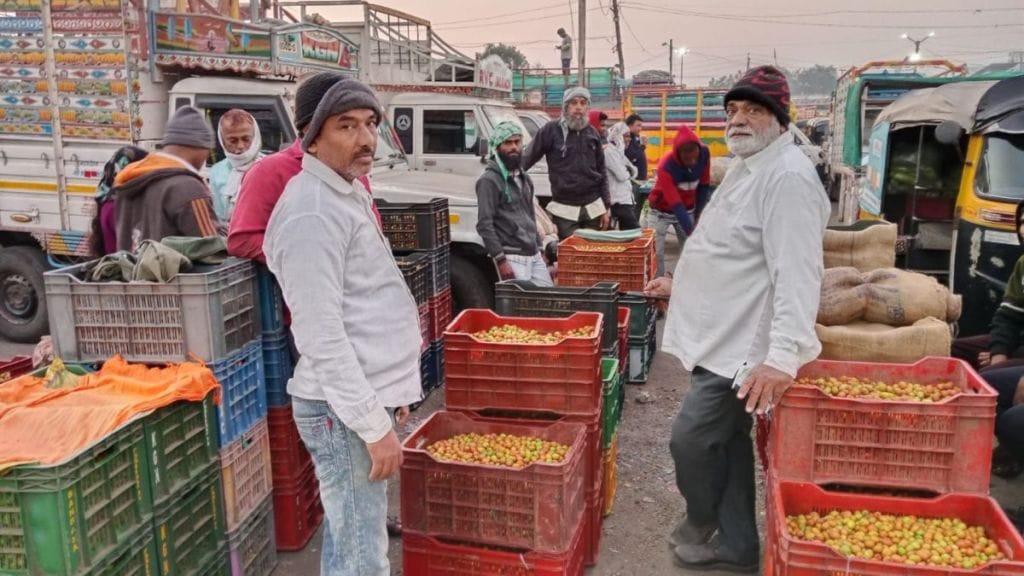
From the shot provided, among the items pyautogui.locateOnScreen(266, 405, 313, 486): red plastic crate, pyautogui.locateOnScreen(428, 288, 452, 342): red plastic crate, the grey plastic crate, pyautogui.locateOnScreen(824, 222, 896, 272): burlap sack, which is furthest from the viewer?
pyautogui.locateOnScreen(428, 288, 452, 342): red plastic crate

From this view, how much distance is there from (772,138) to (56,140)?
6231 millimetres

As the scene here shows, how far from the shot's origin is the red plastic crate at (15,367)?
3.82 meters

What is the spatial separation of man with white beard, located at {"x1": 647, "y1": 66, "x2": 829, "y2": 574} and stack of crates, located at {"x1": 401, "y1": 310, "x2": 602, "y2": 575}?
0.44 metres

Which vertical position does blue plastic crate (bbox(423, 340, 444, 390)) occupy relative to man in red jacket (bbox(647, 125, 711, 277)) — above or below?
below

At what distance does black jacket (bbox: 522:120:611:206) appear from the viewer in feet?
25.0

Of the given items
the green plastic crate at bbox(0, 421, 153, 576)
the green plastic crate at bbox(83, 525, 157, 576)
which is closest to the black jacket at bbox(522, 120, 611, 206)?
the green plastic crate at bbox(83, 525, 157, 576)

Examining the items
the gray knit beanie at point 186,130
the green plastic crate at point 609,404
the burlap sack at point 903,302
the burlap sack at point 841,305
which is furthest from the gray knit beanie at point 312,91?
the burlap sack at point 903,302

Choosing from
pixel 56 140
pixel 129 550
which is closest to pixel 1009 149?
pixel 129 550

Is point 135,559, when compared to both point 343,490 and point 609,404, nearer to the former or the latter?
point 343,490

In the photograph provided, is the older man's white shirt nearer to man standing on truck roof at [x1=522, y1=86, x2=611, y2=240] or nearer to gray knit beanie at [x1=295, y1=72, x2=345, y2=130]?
gray knit beanie at [x1=295, y1=72, x2=345, y2=130]

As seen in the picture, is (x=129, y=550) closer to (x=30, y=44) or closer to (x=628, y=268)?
(x=628, y=268)

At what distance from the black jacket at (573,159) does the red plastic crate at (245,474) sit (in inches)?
181

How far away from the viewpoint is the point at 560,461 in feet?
10.2

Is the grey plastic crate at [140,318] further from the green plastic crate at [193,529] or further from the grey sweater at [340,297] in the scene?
the grey sweater at [340,297]
